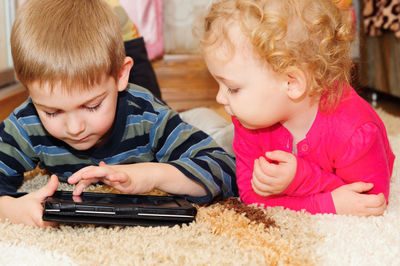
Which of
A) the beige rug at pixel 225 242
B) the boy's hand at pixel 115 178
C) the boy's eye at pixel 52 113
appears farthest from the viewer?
the boy's eye at pixel 52 113

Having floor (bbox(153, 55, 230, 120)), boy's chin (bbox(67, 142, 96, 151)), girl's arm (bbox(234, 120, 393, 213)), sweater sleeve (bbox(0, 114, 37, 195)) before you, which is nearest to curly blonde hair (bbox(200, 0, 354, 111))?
girl's arm (bbox(234, 120, 393, 213))

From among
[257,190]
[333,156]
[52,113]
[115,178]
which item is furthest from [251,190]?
[52,113]

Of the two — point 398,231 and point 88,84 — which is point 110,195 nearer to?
point 88,84

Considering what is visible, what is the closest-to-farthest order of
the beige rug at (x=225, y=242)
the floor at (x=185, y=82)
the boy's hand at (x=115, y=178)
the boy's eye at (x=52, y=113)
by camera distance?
the beige rug at (x=225, y=242), the boy's hand at (x=115, y=178), the boy's eye at (x=52, y=113), the floor at (x=185, y=82)

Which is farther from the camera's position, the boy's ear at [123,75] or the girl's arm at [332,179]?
the boy's ear at [123,75]

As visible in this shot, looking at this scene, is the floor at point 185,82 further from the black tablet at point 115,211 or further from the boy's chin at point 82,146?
the black tablet at point 115,211

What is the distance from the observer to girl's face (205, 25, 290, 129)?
0.83 meters

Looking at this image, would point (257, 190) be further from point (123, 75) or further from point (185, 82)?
point (185, 82)

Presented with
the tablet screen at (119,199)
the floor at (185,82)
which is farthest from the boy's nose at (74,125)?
the floor at (185,82)

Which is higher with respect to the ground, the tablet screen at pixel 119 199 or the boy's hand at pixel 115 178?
the boy's hand at pixel 115 178

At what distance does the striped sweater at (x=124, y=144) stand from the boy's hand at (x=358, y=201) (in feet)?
0.73

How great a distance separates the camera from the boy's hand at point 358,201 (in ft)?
A: 2.76

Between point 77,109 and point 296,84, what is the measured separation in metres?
0.40

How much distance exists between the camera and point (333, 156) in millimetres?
891
